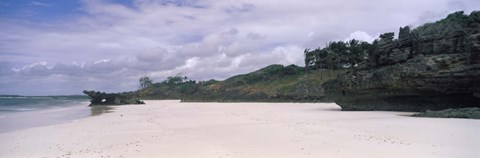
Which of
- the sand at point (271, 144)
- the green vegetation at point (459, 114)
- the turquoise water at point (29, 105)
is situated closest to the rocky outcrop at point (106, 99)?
the turquoise water at point (29, 105)

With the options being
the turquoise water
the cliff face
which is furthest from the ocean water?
the cliff face

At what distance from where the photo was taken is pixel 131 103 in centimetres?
6303

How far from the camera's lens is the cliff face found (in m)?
23.2

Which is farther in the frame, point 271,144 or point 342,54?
point 342,54

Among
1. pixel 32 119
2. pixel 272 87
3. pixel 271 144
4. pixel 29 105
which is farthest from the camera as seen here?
pixel 272 87

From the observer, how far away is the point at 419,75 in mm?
24469

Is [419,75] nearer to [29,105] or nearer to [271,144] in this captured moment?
[271,144]

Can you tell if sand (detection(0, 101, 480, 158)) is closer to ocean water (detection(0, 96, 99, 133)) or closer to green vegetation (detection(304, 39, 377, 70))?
ocean water (detection(0, 96, 99, 133))

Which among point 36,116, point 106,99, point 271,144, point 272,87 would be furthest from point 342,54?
point 271,144

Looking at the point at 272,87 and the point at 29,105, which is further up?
the point at 272,87

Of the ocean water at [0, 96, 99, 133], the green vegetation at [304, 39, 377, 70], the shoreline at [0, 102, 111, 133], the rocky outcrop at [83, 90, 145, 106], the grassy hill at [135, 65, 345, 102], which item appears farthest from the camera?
the green vegetation at [304, 39, 377, 70]

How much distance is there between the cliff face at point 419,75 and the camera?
23.2 m

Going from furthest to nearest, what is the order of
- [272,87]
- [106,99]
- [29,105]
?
1. [272,87]
2. [106,99]
3. [29,105]

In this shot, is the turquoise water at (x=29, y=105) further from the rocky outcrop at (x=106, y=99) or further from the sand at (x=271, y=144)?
the sand at (x=271, y=144)
